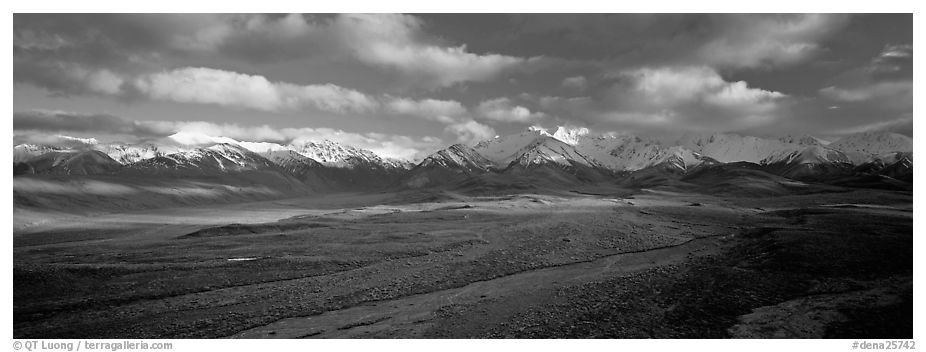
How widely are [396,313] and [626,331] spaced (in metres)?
14.4

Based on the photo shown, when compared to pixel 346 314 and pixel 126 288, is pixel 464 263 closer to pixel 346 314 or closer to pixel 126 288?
pixel 346 314

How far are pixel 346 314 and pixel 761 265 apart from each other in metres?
37.0

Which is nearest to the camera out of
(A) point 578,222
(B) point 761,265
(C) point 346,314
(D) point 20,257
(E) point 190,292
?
(C) point 346,314

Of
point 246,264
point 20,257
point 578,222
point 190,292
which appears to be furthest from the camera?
point 578,222

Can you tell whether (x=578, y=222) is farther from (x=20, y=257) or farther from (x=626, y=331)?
(x=20, y=257)

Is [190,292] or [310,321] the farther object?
[190,292]

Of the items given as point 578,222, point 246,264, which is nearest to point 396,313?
point 246,264

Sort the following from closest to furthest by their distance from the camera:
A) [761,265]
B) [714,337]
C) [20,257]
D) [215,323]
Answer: [714,337] < [215,323] < [761,265] < [20,257]

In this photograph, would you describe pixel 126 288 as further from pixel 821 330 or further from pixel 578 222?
pixel 578 222

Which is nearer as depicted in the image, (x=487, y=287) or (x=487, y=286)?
(x=487, y=287)

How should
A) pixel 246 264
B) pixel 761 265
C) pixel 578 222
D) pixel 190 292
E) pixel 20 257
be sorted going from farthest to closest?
pixel 578 222 < pixel 20 257 < pixel 246 264 < pixel 761 265 < pixel 190 292

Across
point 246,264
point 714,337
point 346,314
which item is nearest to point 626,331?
point 714,337

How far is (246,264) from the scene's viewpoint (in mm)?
49250

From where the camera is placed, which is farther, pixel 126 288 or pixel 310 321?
pixel 126 288
